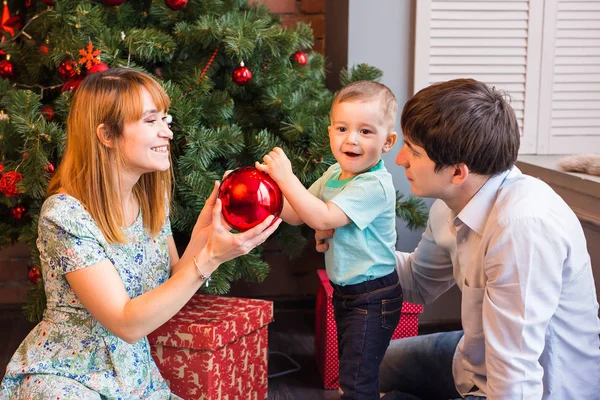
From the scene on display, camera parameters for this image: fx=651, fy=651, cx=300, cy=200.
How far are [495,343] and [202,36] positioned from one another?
1335 millimetres

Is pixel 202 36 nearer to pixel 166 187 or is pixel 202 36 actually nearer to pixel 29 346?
pixel 166 187

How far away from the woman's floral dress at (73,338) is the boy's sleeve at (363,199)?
538 millimetres

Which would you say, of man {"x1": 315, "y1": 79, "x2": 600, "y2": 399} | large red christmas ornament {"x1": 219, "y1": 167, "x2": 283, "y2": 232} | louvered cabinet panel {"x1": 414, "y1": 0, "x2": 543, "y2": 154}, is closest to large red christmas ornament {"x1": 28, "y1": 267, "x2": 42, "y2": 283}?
large red christmas ornament {"x1": 219, "y1": 167, "x2": 283, "y2": 232}

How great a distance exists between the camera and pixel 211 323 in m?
1.81

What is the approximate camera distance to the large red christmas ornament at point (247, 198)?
4.30 feet

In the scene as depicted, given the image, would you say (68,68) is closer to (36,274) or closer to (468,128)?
(36,274)

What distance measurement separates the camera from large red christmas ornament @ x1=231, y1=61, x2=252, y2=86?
2.07 metres

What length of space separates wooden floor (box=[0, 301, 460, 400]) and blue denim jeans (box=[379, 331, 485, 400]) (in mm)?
429

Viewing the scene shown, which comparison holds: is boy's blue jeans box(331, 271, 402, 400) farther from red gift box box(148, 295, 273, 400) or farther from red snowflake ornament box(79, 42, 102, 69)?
red snowflake ornament box(79, 42, 102, 69)

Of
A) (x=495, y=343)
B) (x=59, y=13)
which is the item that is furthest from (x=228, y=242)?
(x=59, y=13)

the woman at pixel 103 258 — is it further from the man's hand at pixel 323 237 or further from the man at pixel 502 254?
the man at pixel 502 254

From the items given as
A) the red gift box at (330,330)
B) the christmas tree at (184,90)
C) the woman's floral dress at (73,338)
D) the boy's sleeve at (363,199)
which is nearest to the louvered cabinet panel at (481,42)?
the christmas tree at (184,90)

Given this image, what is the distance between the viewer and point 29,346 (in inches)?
60.6

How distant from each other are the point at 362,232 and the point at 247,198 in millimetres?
475
